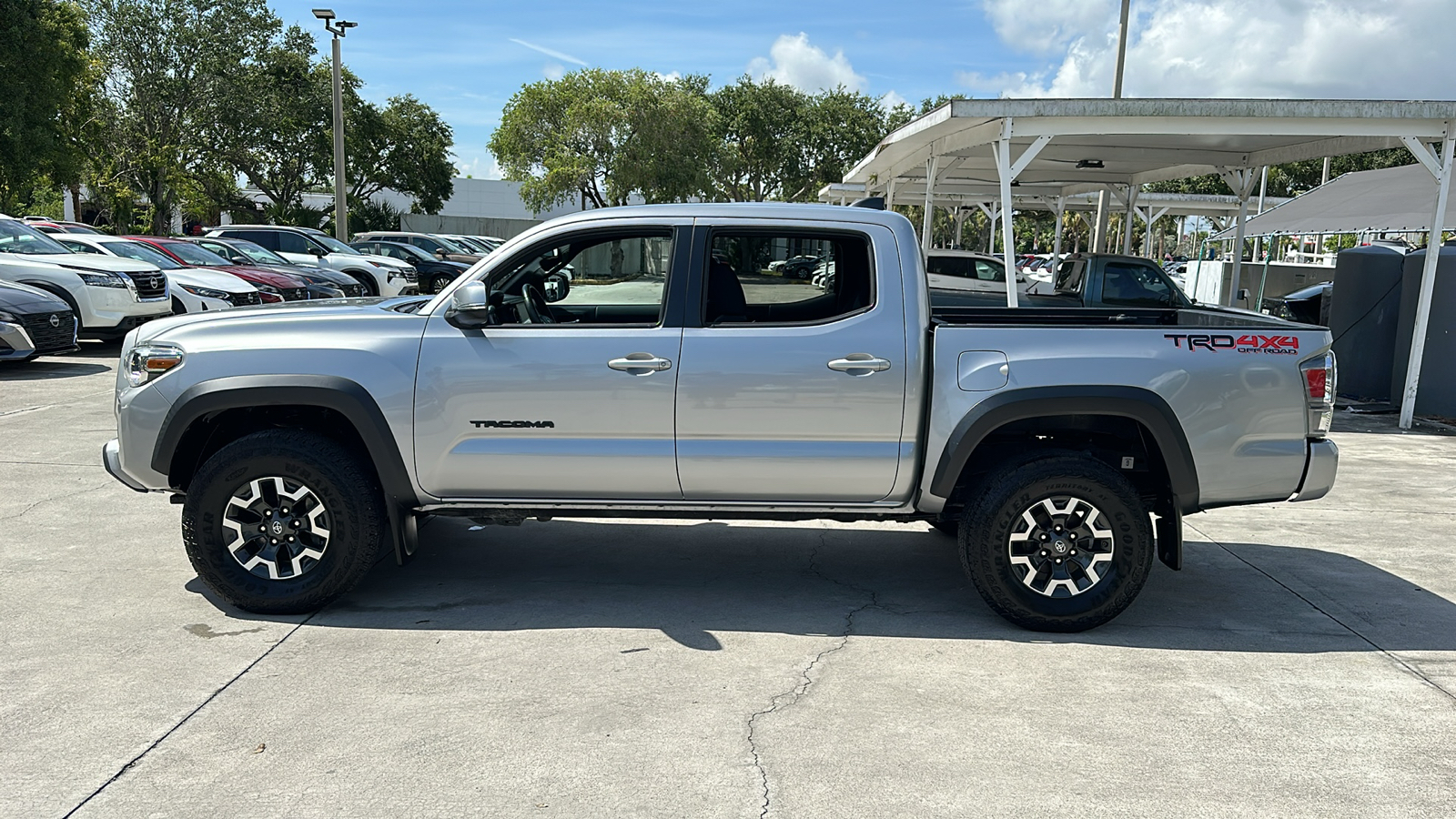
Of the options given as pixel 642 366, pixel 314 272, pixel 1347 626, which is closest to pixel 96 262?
pixel 314 272

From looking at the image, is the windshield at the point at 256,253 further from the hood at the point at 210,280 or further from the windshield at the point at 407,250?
the windshield at the point at 407,250

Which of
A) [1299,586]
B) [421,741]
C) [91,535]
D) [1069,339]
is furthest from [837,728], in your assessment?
[91,535]

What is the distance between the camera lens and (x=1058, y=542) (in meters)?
5.01

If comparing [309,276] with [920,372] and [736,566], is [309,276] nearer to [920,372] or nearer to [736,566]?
[736,566]

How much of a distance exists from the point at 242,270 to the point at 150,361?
14.2m

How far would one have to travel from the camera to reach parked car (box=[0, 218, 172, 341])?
14.3 meters

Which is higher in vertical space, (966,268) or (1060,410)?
(966,268)

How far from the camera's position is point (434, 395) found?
4.99 meters

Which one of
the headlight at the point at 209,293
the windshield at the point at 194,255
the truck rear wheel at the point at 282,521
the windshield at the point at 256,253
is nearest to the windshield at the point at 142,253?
the windshield at the point at 194,255

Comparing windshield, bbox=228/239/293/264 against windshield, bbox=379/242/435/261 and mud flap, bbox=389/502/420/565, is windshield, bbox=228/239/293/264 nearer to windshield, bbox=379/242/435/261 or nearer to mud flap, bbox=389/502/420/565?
windshield, bbox=379/242/435/261

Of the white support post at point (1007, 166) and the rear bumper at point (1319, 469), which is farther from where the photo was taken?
the white support post at point (1007, 166)

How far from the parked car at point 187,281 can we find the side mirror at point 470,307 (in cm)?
1233

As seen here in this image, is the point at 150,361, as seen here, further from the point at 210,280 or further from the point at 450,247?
the point at 450,247

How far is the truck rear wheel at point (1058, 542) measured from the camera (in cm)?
494
